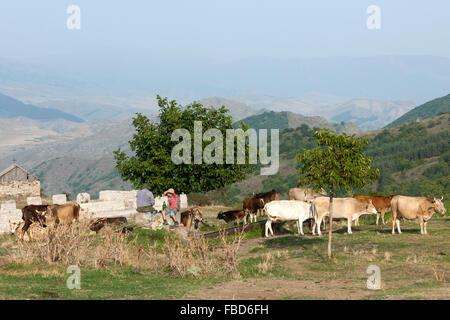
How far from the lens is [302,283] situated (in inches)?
661

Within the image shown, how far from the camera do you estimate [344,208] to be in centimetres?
Result: 2738

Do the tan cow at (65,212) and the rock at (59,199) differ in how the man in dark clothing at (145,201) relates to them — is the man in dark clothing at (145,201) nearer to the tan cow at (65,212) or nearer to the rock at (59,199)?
the tan cow at (65,212)

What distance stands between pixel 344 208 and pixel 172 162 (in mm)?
10041

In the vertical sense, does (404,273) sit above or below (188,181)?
below

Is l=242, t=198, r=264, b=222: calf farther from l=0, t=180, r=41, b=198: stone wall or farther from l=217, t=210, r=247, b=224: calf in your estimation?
l=0, t=180, r=41, b=198: stone wall

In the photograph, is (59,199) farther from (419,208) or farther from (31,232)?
(419,208)

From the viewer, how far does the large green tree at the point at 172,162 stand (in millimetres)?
33062

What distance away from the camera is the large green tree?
3306cm

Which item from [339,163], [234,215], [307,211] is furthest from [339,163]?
[234,215]

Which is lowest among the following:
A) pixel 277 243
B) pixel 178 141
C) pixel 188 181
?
pixel 277 243

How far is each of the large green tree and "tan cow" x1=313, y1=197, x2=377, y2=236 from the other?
779 centimetres
